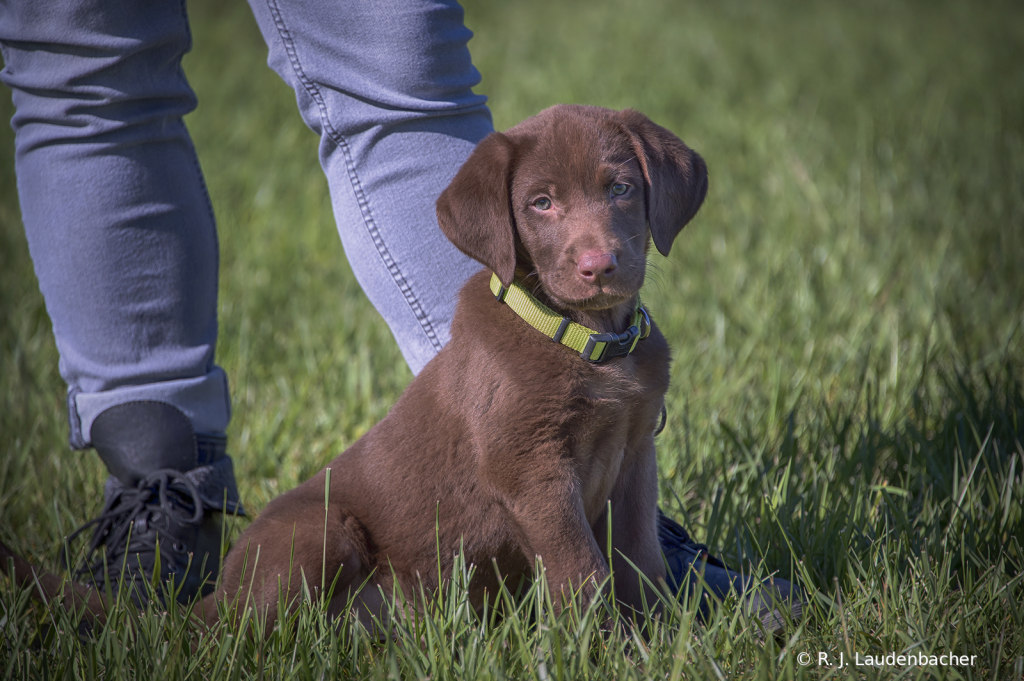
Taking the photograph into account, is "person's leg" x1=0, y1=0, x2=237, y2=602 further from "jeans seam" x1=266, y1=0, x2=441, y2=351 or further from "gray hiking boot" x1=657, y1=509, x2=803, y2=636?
"gray hiking boot" x1=657, y1=509, x2=803, y2=636

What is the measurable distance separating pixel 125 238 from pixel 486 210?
0.98 meters

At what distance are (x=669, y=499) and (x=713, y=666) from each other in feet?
3.30

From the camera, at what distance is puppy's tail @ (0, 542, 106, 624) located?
1818mm

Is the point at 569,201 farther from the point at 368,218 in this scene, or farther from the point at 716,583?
the point at 716,583

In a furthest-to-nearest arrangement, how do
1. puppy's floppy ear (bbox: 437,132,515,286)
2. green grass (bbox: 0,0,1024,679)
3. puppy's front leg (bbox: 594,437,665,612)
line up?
puppy's front leg (bbox: 594,437,665,612)
puppy's floppy ear (bbox: 437,132,515,286)
green grass (bbox: 0,0,1024,679)

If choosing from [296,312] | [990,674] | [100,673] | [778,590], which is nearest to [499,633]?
[778,590]

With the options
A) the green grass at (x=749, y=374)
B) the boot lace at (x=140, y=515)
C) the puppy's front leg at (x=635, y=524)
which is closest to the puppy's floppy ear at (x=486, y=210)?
the puppy's front leg at (x=635, y=524)

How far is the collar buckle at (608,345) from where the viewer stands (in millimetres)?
1779

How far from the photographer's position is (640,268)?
5.93 feet

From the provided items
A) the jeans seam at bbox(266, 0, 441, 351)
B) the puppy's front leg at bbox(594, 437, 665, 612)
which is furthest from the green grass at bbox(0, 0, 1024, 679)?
the jeans seam at bbox(266, 0, 441, 351)

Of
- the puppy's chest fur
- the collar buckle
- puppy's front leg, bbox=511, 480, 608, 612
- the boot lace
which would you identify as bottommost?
the boot lace

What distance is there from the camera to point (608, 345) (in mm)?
1796

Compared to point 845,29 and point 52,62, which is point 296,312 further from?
point 845,29

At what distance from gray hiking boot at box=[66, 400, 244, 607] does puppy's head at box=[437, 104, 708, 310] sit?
94cm
